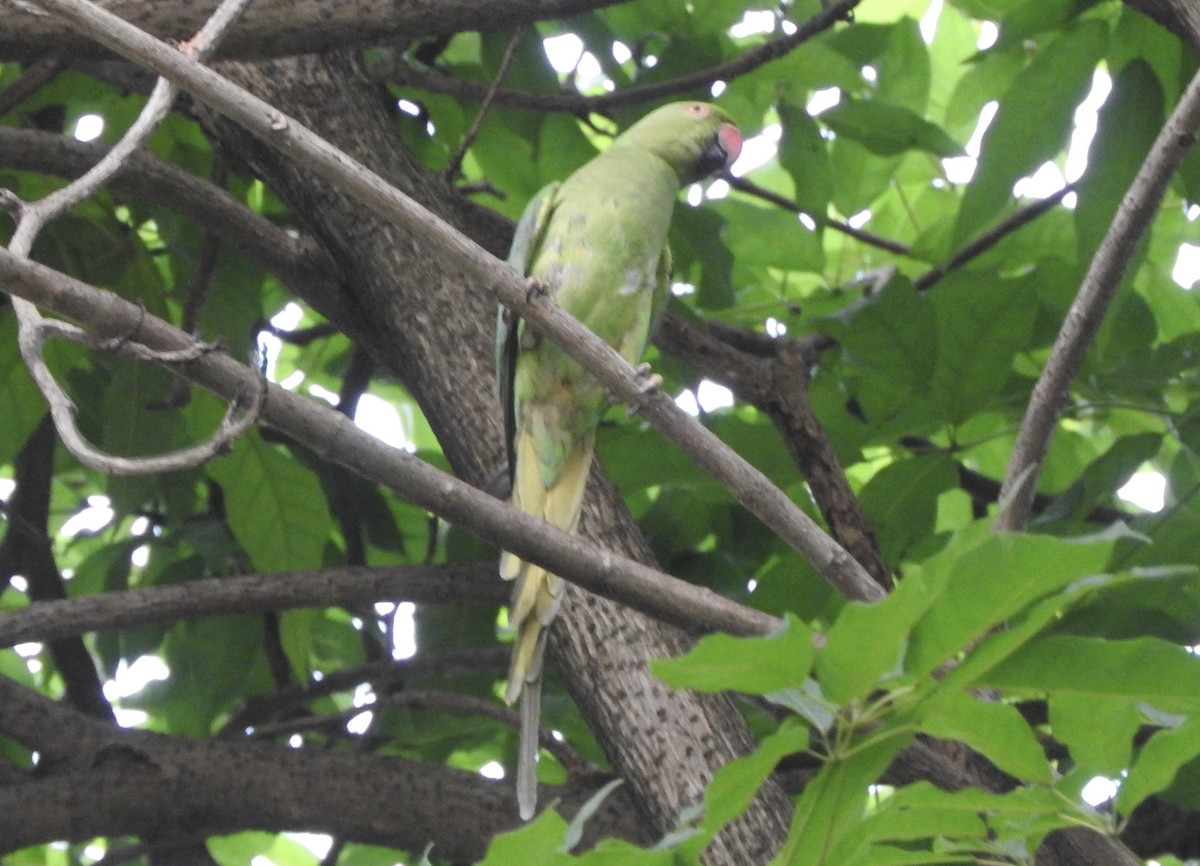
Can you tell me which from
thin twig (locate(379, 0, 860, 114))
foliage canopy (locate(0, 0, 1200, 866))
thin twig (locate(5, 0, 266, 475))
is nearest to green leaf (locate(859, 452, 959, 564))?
foliage canopy (locate(0, 0, 1200, 866))

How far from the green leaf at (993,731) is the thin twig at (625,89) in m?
1.70

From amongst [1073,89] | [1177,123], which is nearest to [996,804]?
[1177,123]

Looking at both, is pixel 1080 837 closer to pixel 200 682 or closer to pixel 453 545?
pixel 453 545

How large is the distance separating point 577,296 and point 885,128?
0.68 m

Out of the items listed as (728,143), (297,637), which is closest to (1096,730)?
(297,637)

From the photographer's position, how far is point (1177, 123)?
1.71 m

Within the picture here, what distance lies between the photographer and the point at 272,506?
8.32ft

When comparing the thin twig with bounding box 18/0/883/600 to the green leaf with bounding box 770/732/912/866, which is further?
the thin twig with bounding box 18/0/883/600

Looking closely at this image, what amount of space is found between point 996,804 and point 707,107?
6.56ft

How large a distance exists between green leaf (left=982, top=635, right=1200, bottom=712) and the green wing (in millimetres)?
1450

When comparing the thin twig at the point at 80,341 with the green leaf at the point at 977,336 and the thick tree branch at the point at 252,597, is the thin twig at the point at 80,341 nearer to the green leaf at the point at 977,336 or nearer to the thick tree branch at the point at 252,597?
the thick tree branch at the point at 252,597

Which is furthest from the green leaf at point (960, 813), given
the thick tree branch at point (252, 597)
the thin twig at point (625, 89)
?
the thin twig at point (625, 89)

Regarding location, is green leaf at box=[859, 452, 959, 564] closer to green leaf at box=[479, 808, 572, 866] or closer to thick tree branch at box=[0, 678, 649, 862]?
thick tree branch at box=[0, 678, 649, 862]

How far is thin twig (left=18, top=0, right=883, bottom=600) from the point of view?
4.74ft
